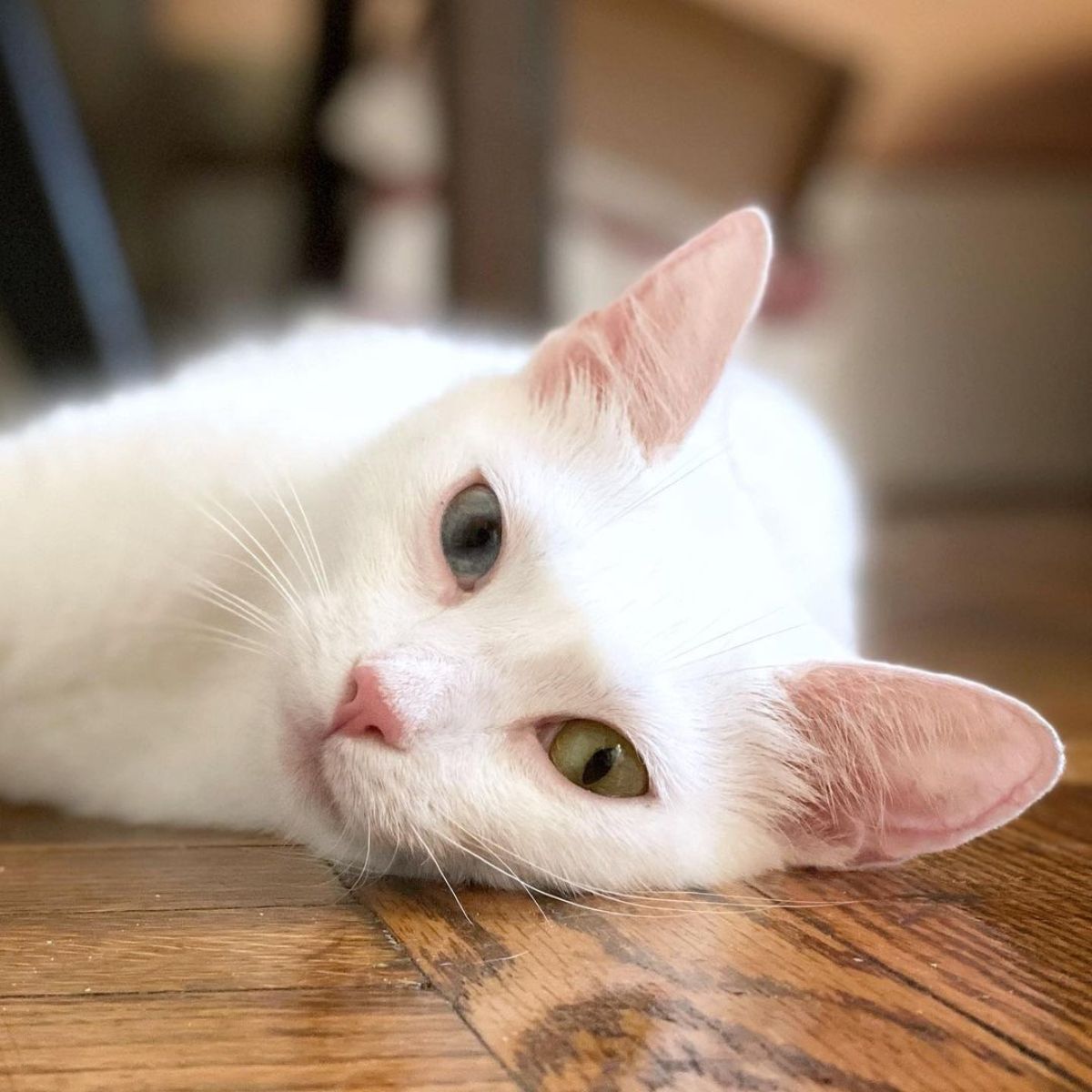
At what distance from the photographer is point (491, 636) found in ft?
2.67

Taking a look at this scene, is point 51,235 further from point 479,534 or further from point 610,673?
point 610,673

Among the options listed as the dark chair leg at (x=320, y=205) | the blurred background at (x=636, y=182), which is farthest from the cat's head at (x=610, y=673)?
the dark chair leg at (x=320, y=205)

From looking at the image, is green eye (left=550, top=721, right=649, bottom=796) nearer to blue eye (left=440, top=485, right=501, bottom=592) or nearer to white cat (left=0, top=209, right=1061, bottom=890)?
white cat (left=0, top=209, right=1061, bottom=890)

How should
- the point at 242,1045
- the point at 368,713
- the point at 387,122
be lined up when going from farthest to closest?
the point at 387,122 < the point at 368,713 < the point at 242,1045

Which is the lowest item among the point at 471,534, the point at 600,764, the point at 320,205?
the point at 600,764

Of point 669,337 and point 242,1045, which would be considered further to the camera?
point 669,337

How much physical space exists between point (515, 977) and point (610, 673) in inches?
8.0

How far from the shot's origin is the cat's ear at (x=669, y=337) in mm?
910

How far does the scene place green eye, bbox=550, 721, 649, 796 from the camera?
83cm

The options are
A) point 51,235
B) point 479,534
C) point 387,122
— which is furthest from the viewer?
point 387,122

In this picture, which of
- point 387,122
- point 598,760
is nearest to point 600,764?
point 598,760

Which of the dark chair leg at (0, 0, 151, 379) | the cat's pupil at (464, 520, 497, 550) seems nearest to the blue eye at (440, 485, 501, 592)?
the cat's pupil at (464, 520, 497, 550)

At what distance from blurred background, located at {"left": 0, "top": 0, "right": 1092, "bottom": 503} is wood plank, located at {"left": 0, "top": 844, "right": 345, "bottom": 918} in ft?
3.89

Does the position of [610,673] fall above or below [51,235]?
below
